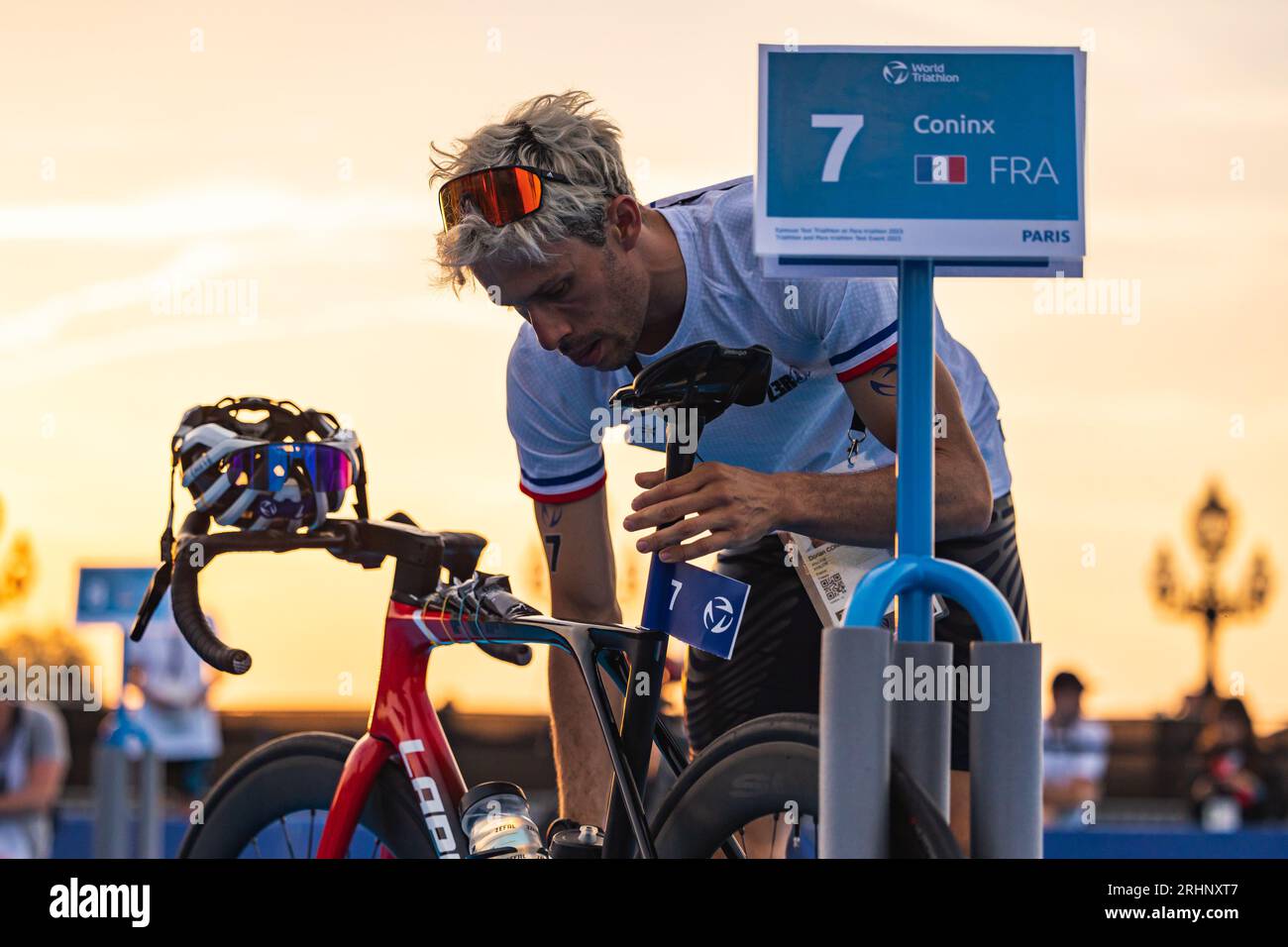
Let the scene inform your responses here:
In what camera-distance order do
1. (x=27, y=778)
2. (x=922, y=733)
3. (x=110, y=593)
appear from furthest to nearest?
1. (x=110, y=593)
2. (x=27, y=778)
3. (x=922, y=733)

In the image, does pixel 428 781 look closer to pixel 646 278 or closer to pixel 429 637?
pixel 429 637

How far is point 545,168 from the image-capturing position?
2.94 meters

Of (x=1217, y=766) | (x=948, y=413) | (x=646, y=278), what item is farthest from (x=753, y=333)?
(x=1217, y=766)

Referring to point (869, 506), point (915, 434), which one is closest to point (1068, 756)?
point (869, 506)

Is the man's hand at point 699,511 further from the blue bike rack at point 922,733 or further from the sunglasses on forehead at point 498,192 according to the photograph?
the sunglasses on forehead at point 498,192

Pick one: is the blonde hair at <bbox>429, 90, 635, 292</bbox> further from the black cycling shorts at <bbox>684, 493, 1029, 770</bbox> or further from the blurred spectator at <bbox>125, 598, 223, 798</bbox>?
the blurred spectator at <bbox>125, 598, 223, 798</bbox>

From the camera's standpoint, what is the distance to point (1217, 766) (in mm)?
11422

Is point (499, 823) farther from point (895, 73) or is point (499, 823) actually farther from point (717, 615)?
point (895, 73)

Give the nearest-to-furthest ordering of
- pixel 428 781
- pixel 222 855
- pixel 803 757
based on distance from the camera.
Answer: pixel 803 757 < pixel 428 781 < pixel 222 855

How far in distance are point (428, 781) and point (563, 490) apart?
30.2 inches

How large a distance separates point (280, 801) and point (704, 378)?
4.61 feet

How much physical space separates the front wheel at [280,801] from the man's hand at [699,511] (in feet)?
3.20

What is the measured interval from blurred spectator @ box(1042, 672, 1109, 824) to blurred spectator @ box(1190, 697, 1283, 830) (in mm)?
1764

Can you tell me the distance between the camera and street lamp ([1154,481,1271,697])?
87.6ft
